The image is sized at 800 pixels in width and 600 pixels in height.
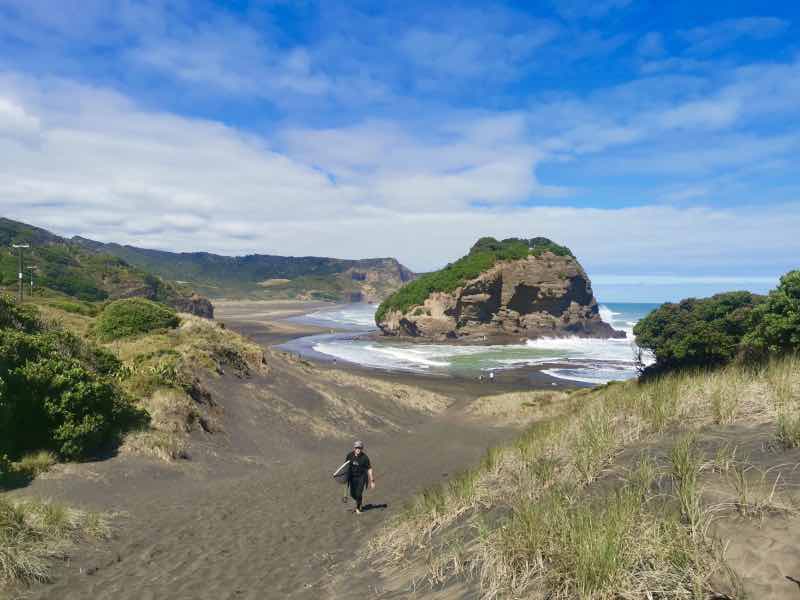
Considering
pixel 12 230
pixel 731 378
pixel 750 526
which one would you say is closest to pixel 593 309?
pixel 731 378

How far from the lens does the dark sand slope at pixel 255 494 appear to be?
22.2ft

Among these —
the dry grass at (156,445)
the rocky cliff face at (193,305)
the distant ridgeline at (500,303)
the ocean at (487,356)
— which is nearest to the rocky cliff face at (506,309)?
the distant ridgeline at (500,303)

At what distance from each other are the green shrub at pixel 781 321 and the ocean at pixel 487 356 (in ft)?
52.2

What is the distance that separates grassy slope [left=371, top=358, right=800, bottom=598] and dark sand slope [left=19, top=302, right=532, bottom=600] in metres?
1.48

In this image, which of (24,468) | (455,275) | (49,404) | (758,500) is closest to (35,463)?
(24,468)

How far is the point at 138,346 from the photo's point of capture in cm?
2270

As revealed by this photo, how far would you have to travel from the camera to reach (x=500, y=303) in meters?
79.8

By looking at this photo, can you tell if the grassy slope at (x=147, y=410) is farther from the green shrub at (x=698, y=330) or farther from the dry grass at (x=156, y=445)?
the green shrub at (x=698, y=330)

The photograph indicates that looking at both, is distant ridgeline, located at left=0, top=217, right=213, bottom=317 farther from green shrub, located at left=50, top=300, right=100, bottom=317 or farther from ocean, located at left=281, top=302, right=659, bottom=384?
green shrub, located at left=50, top=300, right=100, bottom=317

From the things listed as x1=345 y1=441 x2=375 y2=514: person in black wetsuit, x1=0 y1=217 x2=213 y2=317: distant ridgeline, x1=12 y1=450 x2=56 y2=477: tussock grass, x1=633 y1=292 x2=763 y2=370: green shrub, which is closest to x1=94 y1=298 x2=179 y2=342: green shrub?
x1=12 y1=450 x2=56 y2=477: tussock grass

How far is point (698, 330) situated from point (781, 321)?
30.8ft

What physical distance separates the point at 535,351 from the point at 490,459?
56457 millimetres

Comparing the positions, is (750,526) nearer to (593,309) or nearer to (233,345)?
(233,345)

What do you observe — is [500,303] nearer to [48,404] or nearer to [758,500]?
[48,404]
